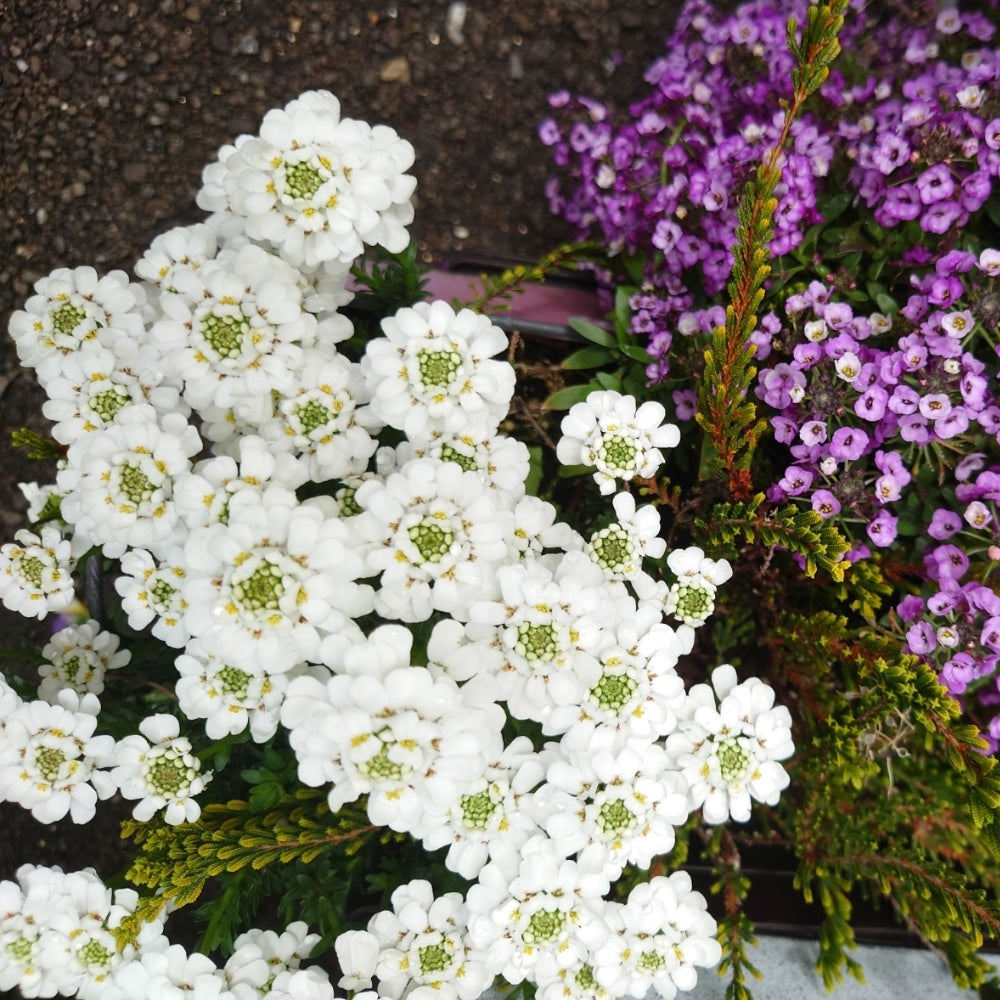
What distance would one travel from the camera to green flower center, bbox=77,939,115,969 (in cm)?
160

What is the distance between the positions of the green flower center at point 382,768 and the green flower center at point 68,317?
0.97 metres

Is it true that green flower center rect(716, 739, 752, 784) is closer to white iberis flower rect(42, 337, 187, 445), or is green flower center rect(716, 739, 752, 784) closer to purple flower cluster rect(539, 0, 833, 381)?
purple flower cluster rect(539, 0, 833, 381)

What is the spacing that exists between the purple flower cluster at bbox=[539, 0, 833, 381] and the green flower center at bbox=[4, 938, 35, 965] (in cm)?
179

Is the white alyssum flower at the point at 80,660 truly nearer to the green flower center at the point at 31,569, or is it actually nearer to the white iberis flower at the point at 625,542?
the green flower center at the point at 31,569

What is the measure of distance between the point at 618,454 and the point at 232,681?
0.82 m

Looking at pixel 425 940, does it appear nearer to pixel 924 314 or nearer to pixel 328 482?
pixel 328 482

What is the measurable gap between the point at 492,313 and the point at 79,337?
1053 mm

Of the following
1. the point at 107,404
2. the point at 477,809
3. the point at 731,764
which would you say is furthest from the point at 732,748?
the point at 107,404

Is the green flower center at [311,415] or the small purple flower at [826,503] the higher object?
the green flower center at [311,415]

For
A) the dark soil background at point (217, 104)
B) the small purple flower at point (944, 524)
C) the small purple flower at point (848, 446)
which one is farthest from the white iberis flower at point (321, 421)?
the dark soil background at point (217, 104)

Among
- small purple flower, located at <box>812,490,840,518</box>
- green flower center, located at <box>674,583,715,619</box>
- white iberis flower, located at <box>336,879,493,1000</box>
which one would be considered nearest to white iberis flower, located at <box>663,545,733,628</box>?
green flower center, located at <box>674,583,715,619</box>

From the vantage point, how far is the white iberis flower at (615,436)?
168cm

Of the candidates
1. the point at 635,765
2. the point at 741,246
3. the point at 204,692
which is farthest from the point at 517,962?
the point at 741,246

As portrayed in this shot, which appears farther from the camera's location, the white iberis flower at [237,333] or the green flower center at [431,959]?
the green flower center at [431,959]
